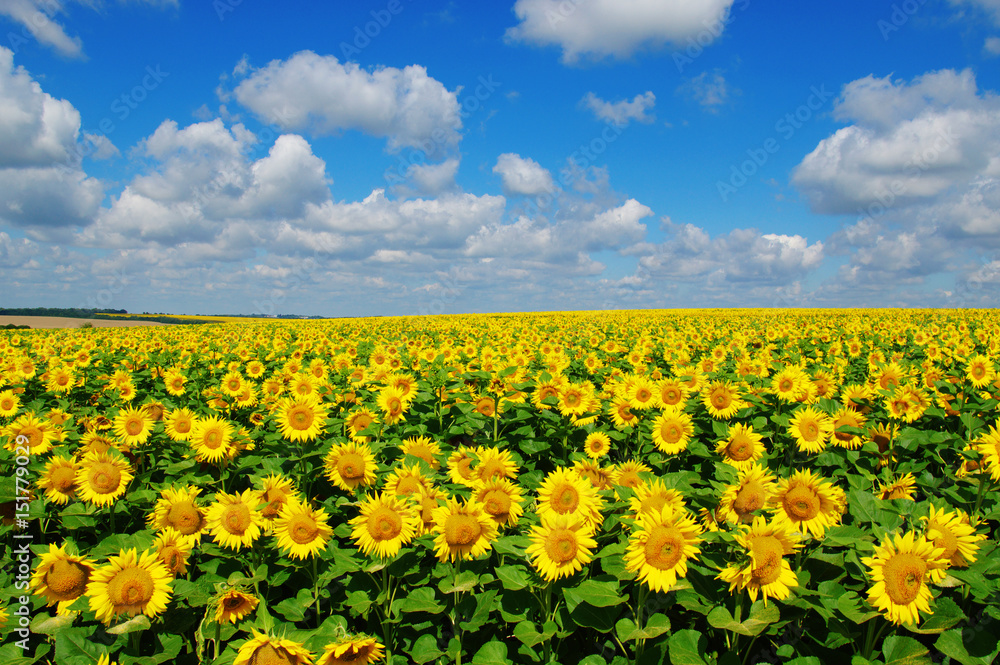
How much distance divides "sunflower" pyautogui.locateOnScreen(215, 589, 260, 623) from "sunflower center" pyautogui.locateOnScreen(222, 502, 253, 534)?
0.42 meters

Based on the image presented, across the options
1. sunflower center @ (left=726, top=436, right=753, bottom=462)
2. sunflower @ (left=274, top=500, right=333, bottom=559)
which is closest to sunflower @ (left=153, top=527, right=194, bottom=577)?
sunflower @ (left=274, top=500, right=333, bottom=559)

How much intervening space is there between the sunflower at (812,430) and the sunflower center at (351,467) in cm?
401

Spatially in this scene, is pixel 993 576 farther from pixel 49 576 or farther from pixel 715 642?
pixel 49 576

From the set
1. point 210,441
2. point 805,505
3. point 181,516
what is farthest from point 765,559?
point 210,441

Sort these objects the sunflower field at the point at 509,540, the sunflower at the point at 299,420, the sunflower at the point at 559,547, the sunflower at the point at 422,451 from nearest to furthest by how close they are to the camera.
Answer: the sunflower field at the point at 509,540 → the sunflower at the point at 559,547 → the sunflower at the point at 422,451 → the sunflower at the point at 299,420

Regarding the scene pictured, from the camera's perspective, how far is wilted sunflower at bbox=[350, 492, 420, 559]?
3064 mm

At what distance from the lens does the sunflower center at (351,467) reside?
12.5ft

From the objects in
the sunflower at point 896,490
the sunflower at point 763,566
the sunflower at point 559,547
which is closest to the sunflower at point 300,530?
the sunflower at point 559,547

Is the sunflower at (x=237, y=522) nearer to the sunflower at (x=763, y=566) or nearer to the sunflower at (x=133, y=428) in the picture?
the sunflower at (x=133, y=428)

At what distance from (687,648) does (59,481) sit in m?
4.46

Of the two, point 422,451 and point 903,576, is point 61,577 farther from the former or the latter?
point 903,576

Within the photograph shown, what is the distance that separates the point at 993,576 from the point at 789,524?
1.10m

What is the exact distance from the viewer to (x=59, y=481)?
3.84 meters

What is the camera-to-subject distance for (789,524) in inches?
109
